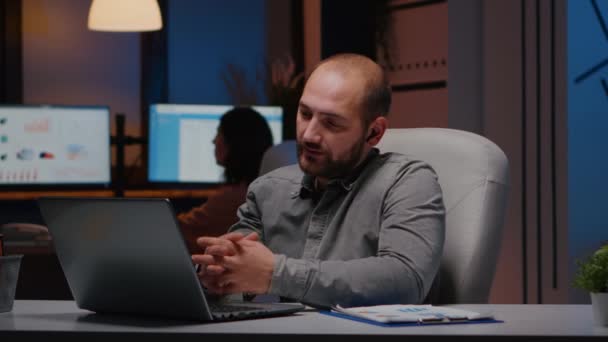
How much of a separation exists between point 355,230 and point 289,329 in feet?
2.26

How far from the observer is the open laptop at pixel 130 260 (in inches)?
56.7

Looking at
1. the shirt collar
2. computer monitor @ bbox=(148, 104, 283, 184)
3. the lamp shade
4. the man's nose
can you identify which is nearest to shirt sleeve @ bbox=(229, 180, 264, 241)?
the shirt collar

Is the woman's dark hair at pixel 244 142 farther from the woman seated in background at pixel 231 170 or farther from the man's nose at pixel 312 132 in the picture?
the man's nose at pixel 312 132

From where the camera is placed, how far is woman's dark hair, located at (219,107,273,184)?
3.81 m

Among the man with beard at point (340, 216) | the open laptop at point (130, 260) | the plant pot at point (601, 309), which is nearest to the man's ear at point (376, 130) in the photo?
the man with beard at point (340, 216)

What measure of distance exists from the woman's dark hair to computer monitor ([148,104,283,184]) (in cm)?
92

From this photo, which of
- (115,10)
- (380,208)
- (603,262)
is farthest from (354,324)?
(115,10)

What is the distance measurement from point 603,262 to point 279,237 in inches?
32.6

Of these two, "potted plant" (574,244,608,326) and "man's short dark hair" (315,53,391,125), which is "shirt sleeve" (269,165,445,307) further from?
"potted plant" (574,244,608,326)

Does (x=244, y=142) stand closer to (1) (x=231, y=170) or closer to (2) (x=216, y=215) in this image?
(1) (x=231, y=170)

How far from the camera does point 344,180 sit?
211cm

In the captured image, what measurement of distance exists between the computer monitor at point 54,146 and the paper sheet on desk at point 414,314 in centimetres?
338

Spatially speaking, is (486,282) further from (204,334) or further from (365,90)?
(204,334)

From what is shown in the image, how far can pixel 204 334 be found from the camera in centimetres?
134
